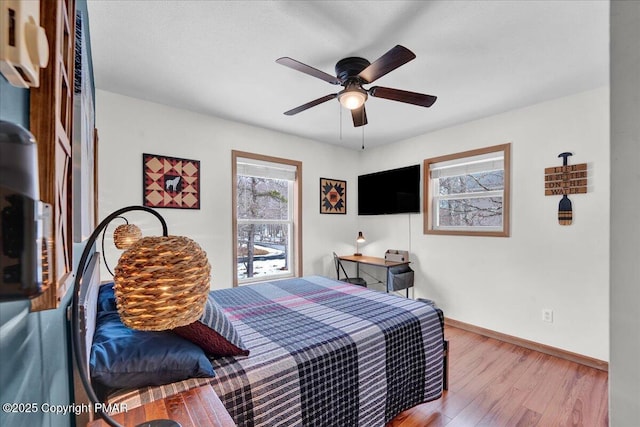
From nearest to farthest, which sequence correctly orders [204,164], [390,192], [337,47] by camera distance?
[337,47] < [204,164] < [390,192]

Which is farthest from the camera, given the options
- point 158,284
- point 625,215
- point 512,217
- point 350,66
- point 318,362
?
point 512,217

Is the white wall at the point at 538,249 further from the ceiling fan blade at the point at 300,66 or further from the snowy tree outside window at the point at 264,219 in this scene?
the ceiling fan blade at the point at 300,66

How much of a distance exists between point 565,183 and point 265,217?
11.0 feet

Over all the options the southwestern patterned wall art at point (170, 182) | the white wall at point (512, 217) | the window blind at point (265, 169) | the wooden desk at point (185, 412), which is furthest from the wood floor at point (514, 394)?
the window blind at point (265, 169)

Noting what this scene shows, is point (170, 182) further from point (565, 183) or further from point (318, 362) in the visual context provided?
point (565, 183)

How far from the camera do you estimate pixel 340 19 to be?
1699 millimetres

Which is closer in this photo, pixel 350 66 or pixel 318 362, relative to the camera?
pixel 318 362

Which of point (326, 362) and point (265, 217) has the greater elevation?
point (265, 217)

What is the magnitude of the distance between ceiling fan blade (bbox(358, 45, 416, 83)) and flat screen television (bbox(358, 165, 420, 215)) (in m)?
2.27

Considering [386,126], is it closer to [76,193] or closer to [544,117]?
[544,117]

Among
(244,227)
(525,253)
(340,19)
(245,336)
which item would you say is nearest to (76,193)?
(245,336)

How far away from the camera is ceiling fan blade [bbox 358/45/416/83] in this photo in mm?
1560

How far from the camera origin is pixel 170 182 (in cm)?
296

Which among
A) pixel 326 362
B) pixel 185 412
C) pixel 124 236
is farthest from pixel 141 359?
pixel 326 362
